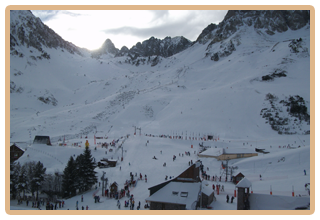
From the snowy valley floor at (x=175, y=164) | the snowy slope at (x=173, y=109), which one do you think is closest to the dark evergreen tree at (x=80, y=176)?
the snowy valley floor at (x=175, y=164)

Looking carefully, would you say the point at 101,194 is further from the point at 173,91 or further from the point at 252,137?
the point at 173,91

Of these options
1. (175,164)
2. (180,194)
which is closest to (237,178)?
(175,164)

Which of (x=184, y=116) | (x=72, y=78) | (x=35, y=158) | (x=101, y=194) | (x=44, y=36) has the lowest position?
(x=101, y=194)

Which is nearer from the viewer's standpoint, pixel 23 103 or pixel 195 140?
pixel 195 140

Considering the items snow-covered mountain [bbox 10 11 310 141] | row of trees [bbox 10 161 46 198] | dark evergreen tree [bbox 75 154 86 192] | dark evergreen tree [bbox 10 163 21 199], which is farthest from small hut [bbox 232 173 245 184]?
snow-covered mountain [bbox 10 11 310 141]

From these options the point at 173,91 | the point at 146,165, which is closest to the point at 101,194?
the point at 146,165

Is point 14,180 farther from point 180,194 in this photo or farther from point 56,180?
point 180,194
